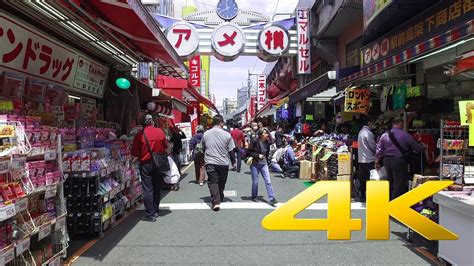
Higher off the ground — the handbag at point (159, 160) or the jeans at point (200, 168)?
the handbag at point (159, 160)

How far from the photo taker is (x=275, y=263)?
5.08 m

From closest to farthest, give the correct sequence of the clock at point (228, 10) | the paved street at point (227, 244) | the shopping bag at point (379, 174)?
the paved street at point (227, 244) < the shopping bag at point (379, 174) < the clock at point (228, 10)

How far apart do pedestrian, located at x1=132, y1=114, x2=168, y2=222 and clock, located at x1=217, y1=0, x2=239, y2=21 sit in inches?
506

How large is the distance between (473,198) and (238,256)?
282 cm

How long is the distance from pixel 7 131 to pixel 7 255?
46.0 inches

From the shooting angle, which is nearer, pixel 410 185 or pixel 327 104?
pixel 410 185

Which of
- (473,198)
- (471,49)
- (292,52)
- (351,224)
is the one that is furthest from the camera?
(292,52)

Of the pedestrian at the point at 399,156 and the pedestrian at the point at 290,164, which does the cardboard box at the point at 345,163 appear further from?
the pedestrian at the point at 290,164

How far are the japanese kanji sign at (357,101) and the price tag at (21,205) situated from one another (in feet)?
25.2

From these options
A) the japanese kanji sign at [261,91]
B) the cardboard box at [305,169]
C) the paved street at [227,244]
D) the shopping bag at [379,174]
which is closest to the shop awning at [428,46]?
the shopping bag at [379,174]

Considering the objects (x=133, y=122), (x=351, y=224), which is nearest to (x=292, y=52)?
(x=133, y=122)

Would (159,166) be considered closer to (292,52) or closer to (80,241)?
(80,241)

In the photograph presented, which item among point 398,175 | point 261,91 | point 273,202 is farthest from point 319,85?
point 261,91

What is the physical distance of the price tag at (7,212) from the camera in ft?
12.2
